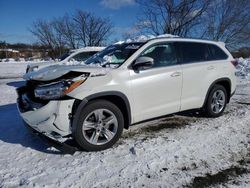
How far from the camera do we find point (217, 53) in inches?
231

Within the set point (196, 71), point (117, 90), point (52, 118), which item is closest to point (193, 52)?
point (196, 71)

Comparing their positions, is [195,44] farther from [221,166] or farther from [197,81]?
[221,166]

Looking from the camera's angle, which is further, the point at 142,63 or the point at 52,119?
the point at 142,63

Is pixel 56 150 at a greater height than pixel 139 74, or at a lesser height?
lesser

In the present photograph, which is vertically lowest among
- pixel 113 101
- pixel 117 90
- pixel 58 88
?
pixel 113 101

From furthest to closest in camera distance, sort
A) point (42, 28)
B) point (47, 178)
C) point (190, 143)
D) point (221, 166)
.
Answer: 1. point (42, 28)
2. point (190, 143)
3. point (221, 166)
4. point (47, 178)

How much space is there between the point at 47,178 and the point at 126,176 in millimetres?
1008

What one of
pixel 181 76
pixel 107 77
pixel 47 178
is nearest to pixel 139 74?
pixel 107 77

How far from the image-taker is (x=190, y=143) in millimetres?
4387

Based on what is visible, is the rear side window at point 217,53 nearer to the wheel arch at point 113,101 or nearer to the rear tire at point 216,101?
the rear tire at point 216,101

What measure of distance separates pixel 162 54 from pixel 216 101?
1.88 metres

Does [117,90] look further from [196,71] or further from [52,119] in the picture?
[196,71]

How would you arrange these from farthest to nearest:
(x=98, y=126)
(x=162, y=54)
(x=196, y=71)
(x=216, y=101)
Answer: (x=216, y=101) → (x=196, y=71) → (x=162, y=54) → (x=98, y=126)

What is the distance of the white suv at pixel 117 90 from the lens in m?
3.83
